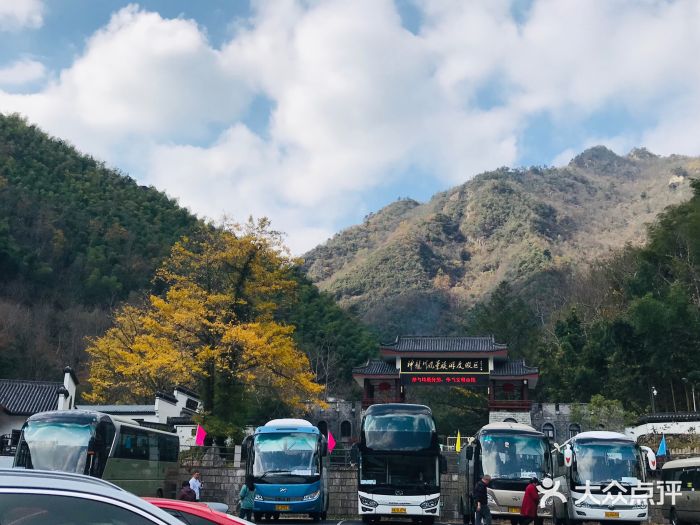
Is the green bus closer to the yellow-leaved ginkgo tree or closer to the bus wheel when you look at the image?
the yellow-leaved ginkgo tree

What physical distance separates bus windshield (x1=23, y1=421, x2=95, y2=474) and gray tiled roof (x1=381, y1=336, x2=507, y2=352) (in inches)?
965

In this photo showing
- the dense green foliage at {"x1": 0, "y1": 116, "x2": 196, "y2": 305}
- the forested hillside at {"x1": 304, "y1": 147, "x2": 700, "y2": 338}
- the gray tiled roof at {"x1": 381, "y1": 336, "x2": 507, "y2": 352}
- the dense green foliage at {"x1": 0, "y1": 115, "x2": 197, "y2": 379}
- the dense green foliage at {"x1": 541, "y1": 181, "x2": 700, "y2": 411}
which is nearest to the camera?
the gray tiled roof at {"x1": 381, "y1": 336, "x2": 507, "y2": 352}

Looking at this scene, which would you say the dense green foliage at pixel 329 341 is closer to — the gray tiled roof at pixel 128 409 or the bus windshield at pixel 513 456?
the gray tiled roof at pixel 128 409

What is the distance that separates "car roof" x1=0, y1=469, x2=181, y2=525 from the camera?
10.7 ft

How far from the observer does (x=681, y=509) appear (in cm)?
2073

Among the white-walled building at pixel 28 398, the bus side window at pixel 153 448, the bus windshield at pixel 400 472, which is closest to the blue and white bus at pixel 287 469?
the bus windshield at pixel 400 472

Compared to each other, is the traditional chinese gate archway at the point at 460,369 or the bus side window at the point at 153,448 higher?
the traditional chinese gate archway at the point at 460,369

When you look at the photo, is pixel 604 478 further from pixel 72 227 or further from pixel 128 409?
pixel 72 227

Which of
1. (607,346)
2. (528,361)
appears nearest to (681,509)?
(607,346)

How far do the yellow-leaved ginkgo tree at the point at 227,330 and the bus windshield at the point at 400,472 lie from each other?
9.97m

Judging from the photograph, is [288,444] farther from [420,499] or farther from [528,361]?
[528,361]

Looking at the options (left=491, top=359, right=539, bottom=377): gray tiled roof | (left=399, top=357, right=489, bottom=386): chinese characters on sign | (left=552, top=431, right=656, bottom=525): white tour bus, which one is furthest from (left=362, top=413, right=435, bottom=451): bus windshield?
(left=491, top=359, right=539, bottom=377): gray tiled roof

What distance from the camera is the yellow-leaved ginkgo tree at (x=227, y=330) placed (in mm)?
28531

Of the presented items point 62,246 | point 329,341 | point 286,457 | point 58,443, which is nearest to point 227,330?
point 286,457
